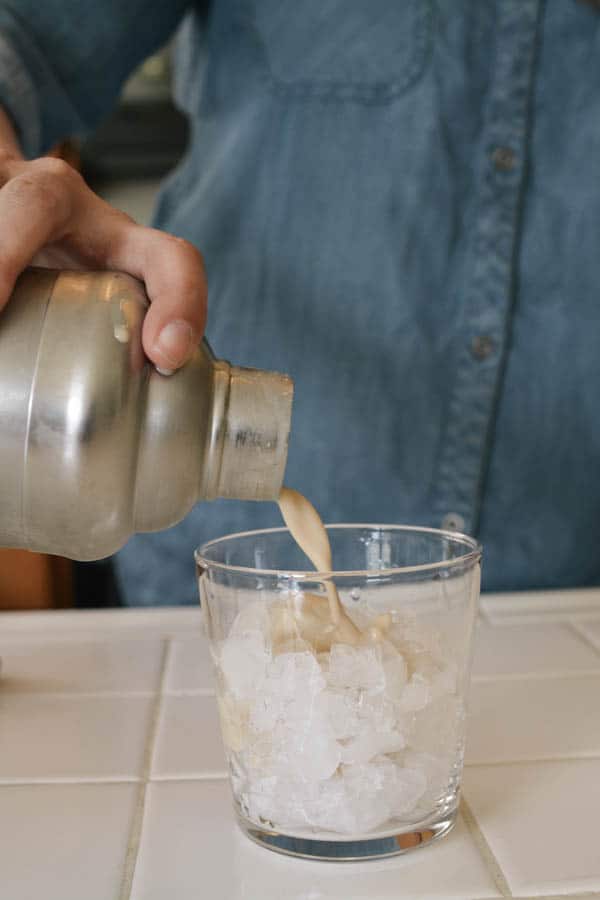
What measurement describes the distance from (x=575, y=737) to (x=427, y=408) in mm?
450

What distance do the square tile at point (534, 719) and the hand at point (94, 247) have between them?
0.29m

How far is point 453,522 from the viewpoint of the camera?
1.00m

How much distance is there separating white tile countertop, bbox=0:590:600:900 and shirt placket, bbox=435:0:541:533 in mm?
211

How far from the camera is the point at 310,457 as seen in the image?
1.00 meters

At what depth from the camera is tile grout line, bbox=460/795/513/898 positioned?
0.44 m

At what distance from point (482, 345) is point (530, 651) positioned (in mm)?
337

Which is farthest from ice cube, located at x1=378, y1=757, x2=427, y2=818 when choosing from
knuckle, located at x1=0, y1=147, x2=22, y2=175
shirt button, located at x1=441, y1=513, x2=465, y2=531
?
shirt button, located at x1=441, y1=513, x2=465, y2=531

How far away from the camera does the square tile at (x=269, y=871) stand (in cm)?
44

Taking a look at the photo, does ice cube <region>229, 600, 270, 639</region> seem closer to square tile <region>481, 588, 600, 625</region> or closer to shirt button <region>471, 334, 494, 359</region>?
square tile <region>481, 588, 600, 625</region>

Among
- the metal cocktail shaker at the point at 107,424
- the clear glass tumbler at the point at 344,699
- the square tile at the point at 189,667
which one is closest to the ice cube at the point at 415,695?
the clear glass tumbler at the point at 344,699

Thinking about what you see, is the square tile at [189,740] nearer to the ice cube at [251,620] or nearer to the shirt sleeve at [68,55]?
the ice cube at [251,620]

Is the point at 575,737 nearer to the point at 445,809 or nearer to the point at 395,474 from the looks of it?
the point at 445,809

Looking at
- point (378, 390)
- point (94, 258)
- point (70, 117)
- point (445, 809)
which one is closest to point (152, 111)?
point (70, 117)

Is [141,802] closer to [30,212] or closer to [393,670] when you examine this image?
[393,670]
